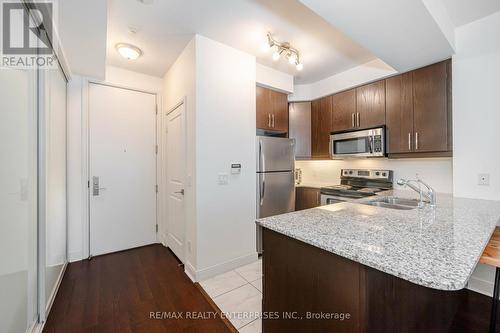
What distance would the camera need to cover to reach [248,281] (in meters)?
2.24

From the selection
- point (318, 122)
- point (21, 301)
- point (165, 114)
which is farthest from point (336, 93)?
point (21, 301)

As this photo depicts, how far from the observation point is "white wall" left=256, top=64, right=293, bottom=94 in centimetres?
294

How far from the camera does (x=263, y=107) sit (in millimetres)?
3016

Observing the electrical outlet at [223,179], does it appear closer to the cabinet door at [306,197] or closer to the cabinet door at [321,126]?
the cabinet door at [306,197]

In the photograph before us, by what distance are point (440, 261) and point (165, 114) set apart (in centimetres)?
340

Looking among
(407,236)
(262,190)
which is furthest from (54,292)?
(407,236)

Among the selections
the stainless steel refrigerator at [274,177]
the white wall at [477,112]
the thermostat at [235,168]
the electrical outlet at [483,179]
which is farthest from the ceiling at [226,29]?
the electrical outlet at [483,179]

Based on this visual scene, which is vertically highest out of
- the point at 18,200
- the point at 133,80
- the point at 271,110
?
the point at 133,80

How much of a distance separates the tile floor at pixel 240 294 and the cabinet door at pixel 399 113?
7.45 feet

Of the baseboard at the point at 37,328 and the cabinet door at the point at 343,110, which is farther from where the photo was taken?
the cabinet door at the point at 343,110

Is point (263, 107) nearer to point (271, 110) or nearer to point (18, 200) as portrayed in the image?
point (271, 110)

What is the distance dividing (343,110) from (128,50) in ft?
9.61

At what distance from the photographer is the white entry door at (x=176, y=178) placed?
8.69 ft

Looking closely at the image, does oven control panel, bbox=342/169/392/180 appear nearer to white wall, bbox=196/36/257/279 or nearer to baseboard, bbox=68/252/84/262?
white wall, bbox=196/36/257/279
